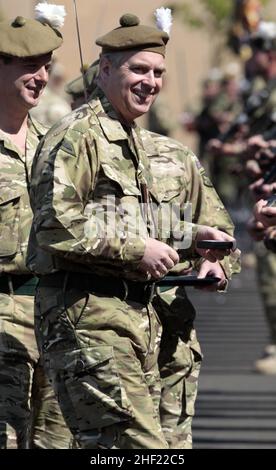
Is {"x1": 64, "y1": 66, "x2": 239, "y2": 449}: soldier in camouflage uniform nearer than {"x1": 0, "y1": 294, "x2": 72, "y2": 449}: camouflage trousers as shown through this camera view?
No

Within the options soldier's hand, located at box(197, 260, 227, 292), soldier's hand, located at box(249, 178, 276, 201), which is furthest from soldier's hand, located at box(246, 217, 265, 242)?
soldier's hand, located at box(197, 260, 227, 292)

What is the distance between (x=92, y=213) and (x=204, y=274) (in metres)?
0.93

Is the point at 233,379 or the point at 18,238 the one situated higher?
the point at 18,238

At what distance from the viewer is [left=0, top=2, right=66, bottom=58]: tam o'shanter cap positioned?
23.5 feet

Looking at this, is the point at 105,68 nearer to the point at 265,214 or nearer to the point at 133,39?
the point at 133,39

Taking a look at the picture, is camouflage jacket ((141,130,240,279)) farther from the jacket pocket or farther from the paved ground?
the paved ground

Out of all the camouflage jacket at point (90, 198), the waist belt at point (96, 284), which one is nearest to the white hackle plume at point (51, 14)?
the camouflage jacket at point (90, 198)

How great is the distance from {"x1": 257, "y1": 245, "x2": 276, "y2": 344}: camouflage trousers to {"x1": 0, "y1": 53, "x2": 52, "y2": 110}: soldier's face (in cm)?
534

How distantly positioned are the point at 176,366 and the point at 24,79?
134 centimetres

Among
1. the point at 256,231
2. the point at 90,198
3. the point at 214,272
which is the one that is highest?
the point at 90,198

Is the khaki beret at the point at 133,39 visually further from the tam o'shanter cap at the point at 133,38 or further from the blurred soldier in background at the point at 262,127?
the blurred soldier in background at the point at 262,127

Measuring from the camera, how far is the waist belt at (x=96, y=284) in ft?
20.9

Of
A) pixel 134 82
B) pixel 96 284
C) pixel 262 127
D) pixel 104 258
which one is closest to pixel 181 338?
pixel 96 284

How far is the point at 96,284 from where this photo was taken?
6.39 metres
